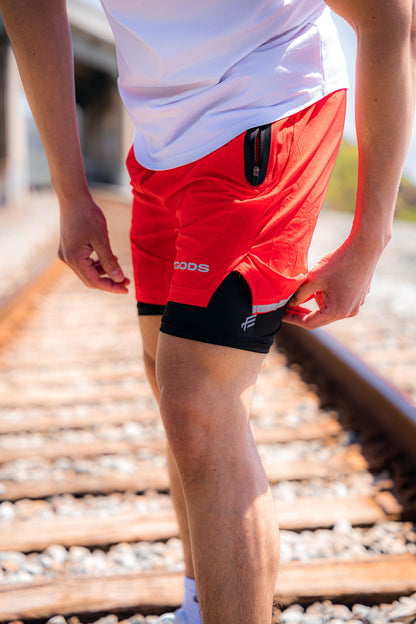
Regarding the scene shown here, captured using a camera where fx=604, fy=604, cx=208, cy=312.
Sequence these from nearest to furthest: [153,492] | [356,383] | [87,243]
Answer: [87,243], [153,492], [356,383]

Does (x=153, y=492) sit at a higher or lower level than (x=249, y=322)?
lower

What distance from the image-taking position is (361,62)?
1.03 m

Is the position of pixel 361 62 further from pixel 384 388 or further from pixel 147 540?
pixel 384 388

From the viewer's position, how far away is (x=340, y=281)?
109cm

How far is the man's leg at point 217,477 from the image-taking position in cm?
99

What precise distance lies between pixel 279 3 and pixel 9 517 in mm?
1834

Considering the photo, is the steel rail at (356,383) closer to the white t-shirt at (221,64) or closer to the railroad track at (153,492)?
the railroad track at (153,492)

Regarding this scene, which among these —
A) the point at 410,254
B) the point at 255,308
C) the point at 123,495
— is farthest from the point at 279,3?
the point at 410,254

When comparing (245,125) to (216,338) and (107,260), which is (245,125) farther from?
(107,260)

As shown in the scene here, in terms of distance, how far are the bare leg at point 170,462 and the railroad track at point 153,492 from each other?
0.25 meters

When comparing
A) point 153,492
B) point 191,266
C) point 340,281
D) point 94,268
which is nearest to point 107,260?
point 94,268

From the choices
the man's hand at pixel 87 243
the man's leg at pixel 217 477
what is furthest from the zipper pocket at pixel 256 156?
the man's hand at pixel 87 243

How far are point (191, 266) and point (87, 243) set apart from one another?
464 millimetres

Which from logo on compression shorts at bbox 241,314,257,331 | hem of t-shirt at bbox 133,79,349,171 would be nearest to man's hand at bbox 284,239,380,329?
logo on compression shorts at bbox 241,314,257,331
